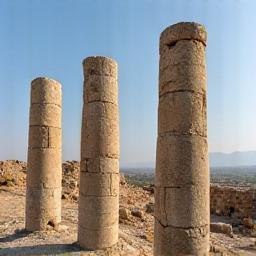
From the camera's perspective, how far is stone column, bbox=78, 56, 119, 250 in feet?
30.3

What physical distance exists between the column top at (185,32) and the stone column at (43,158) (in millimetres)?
6145

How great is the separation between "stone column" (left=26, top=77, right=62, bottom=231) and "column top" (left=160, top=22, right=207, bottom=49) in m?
6.14

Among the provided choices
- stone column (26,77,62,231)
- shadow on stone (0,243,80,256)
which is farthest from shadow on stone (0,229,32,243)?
shadow on stone (0,243,80,256)

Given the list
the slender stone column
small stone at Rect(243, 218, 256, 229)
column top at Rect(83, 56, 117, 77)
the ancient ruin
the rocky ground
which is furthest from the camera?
the ancient ruin

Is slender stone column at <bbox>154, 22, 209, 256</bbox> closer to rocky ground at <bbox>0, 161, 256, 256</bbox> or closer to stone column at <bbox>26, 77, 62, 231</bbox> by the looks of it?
rocky ground at <bbox>0, 161, 256, 256</bbox>

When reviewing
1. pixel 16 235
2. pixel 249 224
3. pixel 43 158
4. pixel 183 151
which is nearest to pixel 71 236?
pixel 16 235

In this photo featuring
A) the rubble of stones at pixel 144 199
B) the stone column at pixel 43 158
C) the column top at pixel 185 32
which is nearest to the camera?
the column top at pixel 185 32

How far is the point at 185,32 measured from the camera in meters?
6.05

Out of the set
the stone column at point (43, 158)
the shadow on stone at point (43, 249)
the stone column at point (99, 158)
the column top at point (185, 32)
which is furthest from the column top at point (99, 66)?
the shadow on stone at point (43, 249)

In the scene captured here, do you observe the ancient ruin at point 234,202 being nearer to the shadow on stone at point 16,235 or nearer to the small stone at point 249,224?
the small stone at point 249,224

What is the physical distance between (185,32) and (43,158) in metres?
6.91

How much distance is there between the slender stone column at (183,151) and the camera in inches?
229

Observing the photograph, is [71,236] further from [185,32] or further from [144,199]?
[144,199]

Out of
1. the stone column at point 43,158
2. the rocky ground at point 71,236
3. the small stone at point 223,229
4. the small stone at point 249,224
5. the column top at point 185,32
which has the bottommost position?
the small stone at point 249,224
